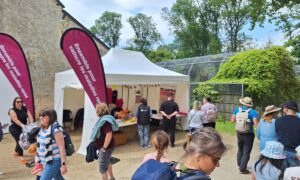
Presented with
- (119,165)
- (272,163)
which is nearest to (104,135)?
(119,165)

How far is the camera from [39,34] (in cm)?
1348

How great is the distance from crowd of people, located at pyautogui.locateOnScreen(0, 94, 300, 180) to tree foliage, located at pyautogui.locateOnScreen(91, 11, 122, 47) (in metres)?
52.0

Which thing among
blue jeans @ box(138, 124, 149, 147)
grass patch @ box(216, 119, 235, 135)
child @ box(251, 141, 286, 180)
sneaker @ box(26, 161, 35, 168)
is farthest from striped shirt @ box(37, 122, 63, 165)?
grass patch @ box(216, 119, 235, 135)

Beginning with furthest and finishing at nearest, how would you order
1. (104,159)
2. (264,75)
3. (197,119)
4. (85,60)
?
(264,75) → (197,119) → (85,60) → (104,159)

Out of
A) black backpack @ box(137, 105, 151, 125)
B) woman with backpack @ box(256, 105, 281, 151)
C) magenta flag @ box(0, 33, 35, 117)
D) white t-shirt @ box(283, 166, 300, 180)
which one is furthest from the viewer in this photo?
black backpack @ box(137, 105, 151, 125)

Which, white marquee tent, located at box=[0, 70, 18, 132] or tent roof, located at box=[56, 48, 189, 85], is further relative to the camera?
white marquee tent, located at box=[0, 70, 18, 132]

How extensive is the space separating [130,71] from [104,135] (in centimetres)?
481

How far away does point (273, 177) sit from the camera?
2877mm

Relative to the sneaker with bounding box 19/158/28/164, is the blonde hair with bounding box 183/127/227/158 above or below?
above

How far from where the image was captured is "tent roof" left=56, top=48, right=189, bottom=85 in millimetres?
8729

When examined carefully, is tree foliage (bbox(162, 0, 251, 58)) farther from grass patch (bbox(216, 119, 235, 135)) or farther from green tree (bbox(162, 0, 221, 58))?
grass patch (bbox(216, 119, 235, 135))

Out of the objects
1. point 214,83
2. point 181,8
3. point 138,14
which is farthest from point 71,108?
point 138,14

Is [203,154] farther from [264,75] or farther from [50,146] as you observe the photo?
[264,75]

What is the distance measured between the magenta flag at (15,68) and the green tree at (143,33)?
4674cm
